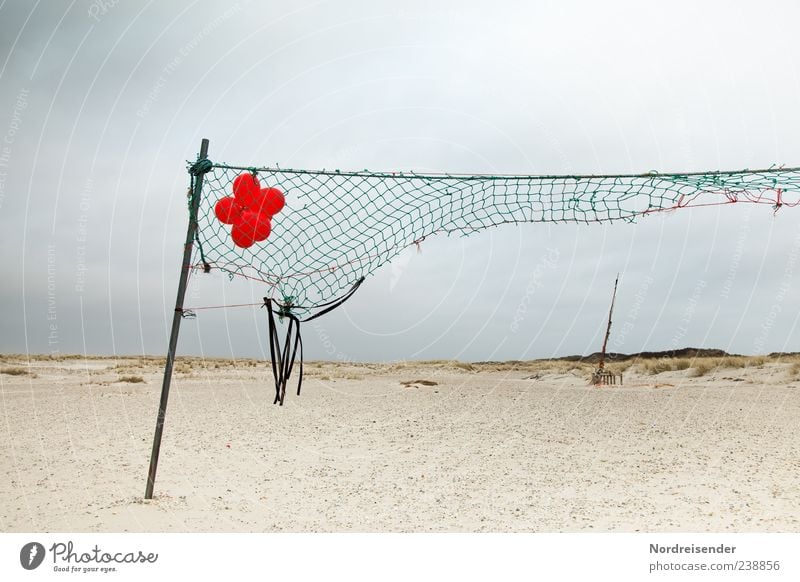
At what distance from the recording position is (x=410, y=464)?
24.3ft

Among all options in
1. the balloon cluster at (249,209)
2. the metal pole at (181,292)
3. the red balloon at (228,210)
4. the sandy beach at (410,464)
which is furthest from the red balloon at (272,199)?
the sandy beach at (410,464)

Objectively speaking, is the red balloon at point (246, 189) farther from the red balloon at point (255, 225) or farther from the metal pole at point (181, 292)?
the metal pole at point (181, 292)

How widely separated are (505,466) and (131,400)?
29.7 feet

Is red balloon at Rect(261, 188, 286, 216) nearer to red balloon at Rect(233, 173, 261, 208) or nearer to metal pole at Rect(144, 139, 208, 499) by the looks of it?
red balloon at Rect(233, 173, 261, 208)

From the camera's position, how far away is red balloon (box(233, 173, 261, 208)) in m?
5.41

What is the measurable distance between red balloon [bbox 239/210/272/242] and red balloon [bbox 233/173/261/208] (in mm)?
92

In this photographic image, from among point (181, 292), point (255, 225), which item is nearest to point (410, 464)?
point (181, 292)

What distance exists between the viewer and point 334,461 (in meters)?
7.57

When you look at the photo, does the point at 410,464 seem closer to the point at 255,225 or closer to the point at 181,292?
the point at 181,292

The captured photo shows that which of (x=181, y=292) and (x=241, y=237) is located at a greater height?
(x=241, y=237)

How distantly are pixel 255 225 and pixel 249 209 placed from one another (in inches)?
6.0

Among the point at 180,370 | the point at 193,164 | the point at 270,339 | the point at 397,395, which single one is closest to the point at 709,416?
the point at 397,395

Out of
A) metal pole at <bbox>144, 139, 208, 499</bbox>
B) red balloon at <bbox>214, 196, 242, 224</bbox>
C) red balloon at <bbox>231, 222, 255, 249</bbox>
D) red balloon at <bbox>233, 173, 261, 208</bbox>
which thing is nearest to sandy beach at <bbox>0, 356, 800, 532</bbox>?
metal pole at <bbox>144, 139, 208, 499</bbox>
